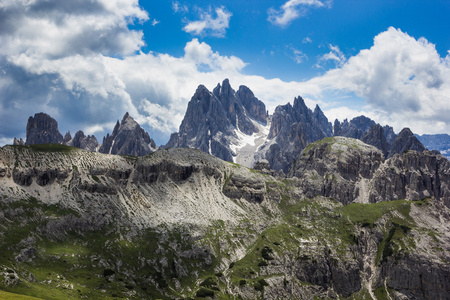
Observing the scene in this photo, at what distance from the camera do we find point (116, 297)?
183 metres

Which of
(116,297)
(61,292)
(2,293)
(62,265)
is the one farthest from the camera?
(62,265)

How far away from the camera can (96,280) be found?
193250mm

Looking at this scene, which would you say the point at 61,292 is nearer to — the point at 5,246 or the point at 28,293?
the point at 28,293

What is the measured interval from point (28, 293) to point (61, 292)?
1671 cm

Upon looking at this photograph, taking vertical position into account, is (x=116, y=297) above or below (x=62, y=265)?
below

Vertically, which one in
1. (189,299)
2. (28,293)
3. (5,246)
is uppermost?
(5,246)

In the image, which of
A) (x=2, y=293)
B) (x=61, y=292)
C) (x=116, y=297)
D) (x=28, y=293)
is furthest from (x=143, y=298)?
(x=2, y=293)

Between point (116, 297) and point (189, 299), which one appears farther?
point (189, 299)

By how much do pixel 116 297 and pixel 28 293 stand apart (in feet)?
141

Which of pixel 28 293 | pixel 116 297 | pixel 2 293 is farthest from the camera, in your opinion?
pixel 116 297

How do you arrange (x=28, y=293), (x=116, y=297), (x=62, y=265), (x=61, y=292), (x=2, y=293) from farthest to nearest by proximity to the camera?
(x=62, y=265) → (x=116, y=297) → (x=61, y=292) → (x=28, y=293) → (x=2, y=293)

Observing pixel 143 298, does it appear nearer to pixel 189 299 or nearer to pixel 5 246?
pixel 189 299

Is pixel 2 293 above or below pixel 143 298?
above

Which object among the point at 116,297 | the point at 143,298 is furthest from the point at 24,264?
the point at 143,298
